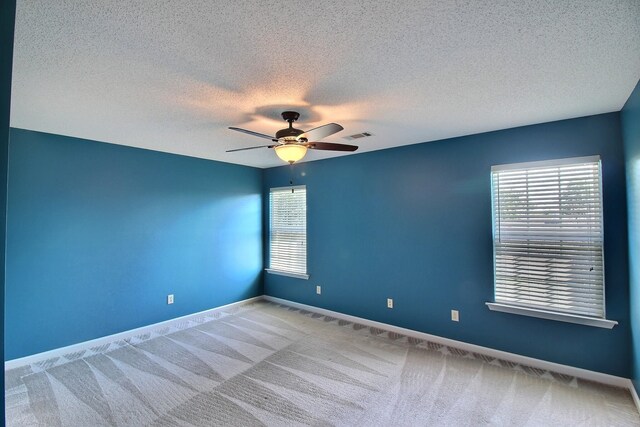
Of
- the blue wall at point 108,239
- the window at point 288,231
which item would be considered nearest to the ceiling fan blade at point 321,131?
the window at point 288,231

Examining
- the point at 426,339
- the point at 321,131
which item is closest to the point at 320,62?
the point at 321,131

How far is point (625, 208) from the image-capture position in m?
2.61

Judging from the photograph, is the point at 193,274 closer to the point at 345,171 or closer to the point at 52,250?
the point at 52,250

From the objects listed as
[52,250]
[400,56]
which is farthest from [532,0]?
[52,250]

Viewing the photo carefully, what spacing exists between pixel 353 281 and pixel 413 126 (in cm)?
235

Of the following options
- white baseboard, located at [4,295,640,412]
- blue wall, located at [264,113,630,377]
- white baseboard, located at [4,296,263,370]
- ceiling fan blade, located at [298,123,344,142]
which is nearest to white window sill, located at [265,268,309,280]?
blue wall, located at [264,113,630,377]

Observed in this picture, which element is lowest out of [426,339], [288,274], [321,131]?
[426,339]

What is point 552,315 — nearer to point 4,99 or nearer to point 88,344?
point 4,99

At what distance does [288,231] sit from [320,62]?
12.1 feet

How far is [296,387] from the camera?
2.65 metres

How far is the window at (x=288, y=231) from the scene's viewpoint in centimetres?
501

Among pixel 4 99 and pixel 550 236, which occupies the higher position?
pixel 4 99

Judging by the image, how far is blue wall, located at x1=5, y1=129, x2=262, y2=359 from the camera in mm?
3098

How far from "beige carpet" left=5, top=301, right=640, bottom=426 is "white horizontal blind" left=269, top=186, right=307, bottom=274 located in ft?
5.31
